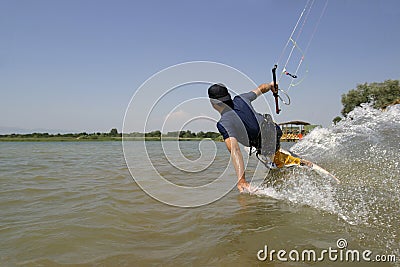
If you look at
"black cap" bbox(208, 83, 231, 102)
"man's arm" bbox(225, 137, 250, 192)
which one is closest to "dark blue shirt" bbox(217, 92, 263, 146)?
"man's arm" bbox(225, 137, 250, 192)

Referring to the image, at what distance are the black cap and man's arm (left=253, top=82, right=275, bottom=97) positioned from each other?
2.65ft

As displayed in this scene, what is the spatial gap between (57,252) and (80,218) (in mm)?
1076

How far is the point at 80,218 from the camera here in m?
3.61

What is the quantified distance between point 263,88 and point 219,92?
45.1 inches

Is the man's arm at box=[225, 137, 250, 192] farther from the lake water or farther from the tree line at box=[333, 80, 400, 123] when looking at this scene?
the tree line at box=[333, 80, 400, 123]

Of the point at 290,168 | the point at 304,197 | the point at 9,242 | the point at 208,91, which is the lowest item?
the point at 9,242

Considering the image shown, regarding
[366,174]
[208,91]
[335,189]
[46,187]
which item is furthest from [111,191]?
[366,174]

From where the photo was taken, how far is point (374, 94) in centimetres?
3959

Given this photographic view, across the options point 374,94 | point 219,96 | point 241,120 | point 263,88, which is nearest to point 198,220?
point 241,120

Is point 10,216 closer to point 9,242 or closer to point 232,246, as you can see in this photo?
point 9,242

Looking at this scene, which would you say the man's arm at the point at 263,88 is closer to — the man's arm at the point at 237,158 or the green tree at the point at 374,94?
the man's arm at the point at 237,158

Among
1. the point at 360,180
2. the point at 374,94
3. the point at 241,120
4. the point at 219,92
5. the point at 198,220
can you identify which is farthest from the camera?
the point at 374,94

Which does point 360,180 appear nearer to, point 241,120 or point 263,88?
point 263,88

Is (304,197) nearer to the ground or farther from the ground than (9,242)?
farther from the ground
